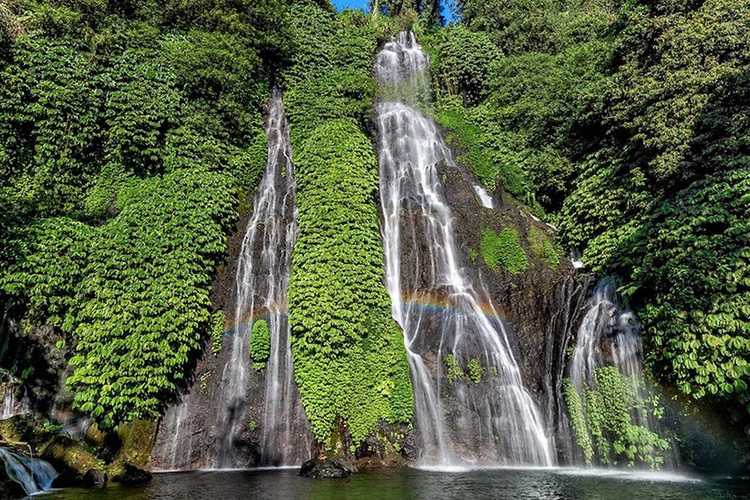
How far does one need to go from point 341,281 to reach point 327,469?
17.2 feet

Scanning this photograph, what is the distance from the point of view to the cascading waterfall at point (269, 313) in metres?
11.5

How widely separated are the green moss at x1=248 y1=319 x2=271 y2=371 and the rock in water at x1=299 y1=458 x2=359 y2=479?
3324 millimetres

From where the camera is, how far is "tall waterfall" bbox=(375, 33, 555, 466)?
37.9ft

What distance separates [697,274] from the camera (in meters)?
9.88

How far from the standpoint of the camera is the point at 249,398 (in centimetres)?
1188

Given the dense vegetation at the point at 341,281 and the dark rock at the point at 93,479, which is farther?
the dense vegetation at the point at 341,281

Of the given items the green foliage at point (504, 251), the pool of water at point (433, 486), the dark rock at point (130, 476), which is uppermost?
the green foliage at point (504, 251)

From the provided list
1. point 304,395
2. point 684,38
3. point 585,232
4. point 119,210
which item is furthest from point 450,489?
point 684,38

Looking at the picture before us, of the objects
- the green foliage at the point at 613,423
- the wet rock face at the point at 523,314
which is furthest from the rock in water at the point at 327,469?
the green foliage at the point at 613,423

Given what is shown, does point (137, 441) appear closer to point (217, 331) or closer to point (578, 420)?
point (217, 331)

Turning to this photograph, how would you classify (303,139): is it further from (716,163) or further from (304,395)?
(716,163)

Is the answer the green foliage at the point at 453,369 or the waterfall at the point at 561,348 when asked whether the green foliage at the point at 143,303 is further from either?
the waterfall at the point at 561,348

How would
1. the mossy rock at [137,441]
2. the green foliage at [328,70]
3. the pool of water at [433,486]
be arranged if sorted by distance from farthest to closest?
1. the green foliage at [328,70]
2. the mossy rock at [137,441]
3. the pool of water at [433,486]

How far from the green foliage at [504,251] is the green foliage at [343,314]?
12.8 ft
